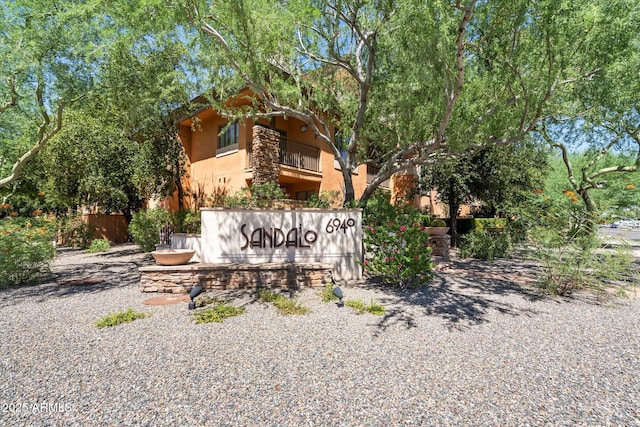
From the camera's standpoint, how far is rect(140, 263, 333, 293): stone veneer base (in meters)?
7.04

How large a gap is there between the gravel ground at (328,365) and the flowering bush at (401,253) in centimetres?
98

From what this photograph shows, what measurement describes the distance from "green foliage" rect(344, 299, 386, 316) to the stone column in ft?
24.4

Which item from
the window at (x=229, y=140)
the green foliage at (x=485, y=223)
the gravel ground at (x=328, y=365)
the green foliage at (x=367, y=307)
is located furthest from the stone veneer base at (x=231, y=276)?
the green foliage at (x=485, y=223)

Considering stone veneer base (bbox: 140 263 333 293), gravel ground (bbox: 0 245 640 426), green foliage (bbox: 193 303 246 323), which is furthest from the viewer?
stone veneer base (bbox: 140 263 333 293)

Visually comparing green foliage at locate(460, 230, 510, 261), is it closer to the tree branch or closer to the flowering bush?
the flowering bush

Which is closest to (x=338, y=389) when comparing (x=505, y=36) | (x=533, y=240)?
(x=533, y=240)

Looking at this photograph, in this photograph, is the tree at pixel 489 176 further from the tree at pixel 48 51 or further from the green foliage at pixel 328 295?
the tree at pixel 48 51

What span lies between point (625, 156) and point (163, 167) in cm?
2131

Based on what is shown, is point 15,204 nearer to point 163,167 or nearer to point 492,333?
point 163,167

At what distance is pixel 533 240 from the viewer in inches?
268

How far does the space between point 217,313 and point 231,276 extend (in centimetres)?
196

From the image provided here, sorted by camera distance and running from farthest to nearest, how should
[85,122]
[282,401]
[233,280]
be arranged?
[85,122] → [233,280] → [282,401]

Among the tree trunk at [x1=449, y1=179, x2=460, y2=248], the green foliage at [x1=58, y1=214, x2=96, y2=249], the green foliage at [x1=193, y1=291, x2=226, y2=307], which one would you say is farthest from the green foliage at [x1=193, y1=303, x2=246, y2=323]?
the green foliage at [x1=58, y1=214, x2=96, y2=249]

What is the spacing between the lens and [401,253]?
274 inches
